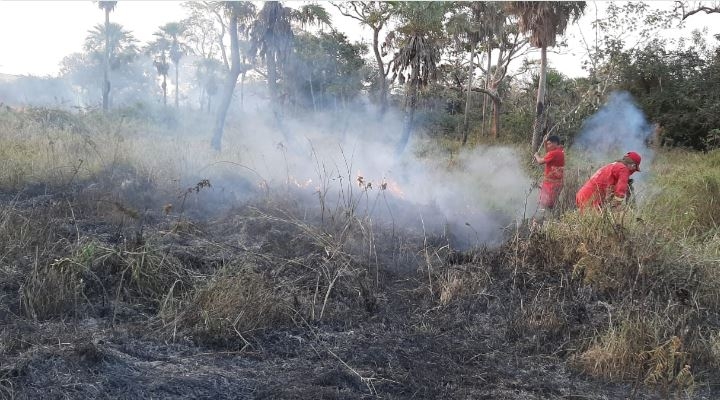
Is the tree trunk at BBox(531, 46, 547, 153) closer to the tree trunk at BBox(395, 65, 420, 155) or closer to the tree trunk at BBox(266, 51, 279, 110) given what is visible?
the tree trunk at BBox(395, 65, 420, 155)

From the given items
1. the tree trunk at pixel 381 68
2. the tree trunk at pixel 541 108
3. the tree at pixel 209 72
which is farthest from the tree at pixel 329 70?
the tree at pixel 209 72

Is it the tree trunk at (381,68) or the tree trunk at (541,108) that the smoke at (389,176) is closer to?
the tree trunk at (381,68)

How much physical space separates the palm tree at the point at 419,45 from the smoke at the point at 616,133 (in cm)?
376

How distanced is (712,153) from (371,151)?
24.7 ft

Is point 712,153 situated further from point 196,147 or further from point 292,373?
point 292,373

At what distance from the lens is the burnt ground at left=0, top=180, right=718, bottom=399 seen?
10.4 feet

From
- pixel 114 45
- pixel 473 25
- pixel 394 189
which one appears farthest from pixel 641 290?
pixel 114 45

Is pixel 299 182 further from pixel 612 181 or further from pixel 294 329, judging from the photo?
pixel 294 329

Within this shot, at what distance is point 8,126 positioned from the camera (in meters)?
11.1

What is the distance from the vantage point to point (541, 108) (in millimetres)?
15883

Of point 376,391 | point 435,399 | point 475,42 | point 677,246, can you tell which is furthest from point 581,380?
point 475,42

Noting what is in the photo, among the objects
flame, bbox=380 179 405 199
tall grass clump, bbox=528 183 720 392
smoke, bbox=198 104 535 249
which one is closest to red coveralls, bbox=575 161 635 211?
tall grass clump, bbox=528 183 720 392

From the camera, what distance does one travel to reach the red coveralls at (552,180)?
7.36 meters

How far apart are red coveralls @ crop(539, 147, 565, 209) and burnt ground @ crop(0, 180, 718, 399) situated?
2.17 meters
